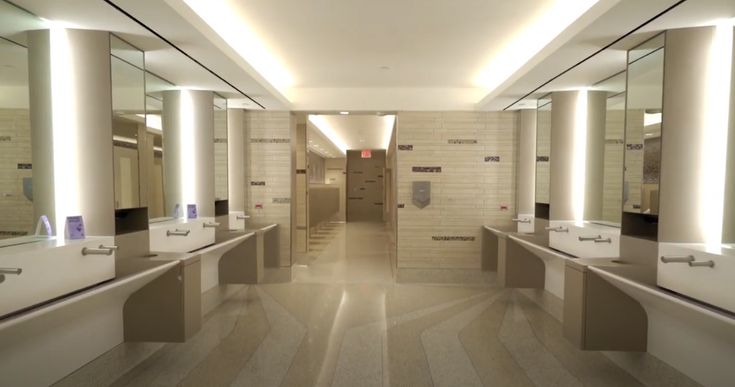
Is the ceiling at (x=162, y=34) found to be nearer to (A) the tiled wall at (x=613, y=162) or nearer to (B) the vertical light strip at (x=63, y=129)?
(B) the vertical light strip at (x=63, y=129)

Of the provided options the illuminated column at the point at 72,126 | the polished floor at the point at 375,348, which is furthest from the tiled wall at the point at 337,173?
the illuminated column at the point at 72,126

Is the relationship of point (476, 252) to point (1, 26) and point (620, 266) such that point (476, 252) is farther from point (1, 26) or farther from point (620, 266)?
point (1, 26)

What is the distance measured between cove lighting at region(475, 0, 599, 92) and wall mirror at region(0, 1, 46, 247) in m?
3.93

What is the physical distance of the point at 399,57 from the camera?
415 cm

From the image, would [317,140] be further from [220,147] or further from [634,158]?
[634,158]

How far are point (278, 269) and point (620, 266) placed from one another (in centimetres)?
429

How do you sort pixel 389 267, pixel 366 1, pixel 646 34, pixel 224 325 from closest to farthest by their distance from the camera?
pixel 646 34 < pixel 366 1 < pixel 224 325 < pixel 389 267

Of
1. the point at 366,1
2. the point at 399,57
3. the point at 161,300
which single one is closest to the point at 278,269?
the point at 161,300

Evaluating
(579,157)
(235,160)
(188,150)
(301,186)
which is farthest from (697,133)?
(301,186)

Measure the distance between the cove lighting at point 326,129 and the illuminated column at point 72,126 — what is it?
15.1 feet

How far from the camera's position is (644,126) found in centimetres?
279

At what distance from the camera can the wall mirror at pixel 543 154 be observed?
14.4 ft

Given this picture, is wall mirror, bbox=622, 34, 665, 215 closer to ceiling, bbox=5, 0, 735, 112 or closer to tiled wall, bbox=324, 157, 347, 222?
ceiling, bbox=5, 0, 735, 112

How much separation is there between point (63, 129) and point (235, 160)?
2801 millimetres
